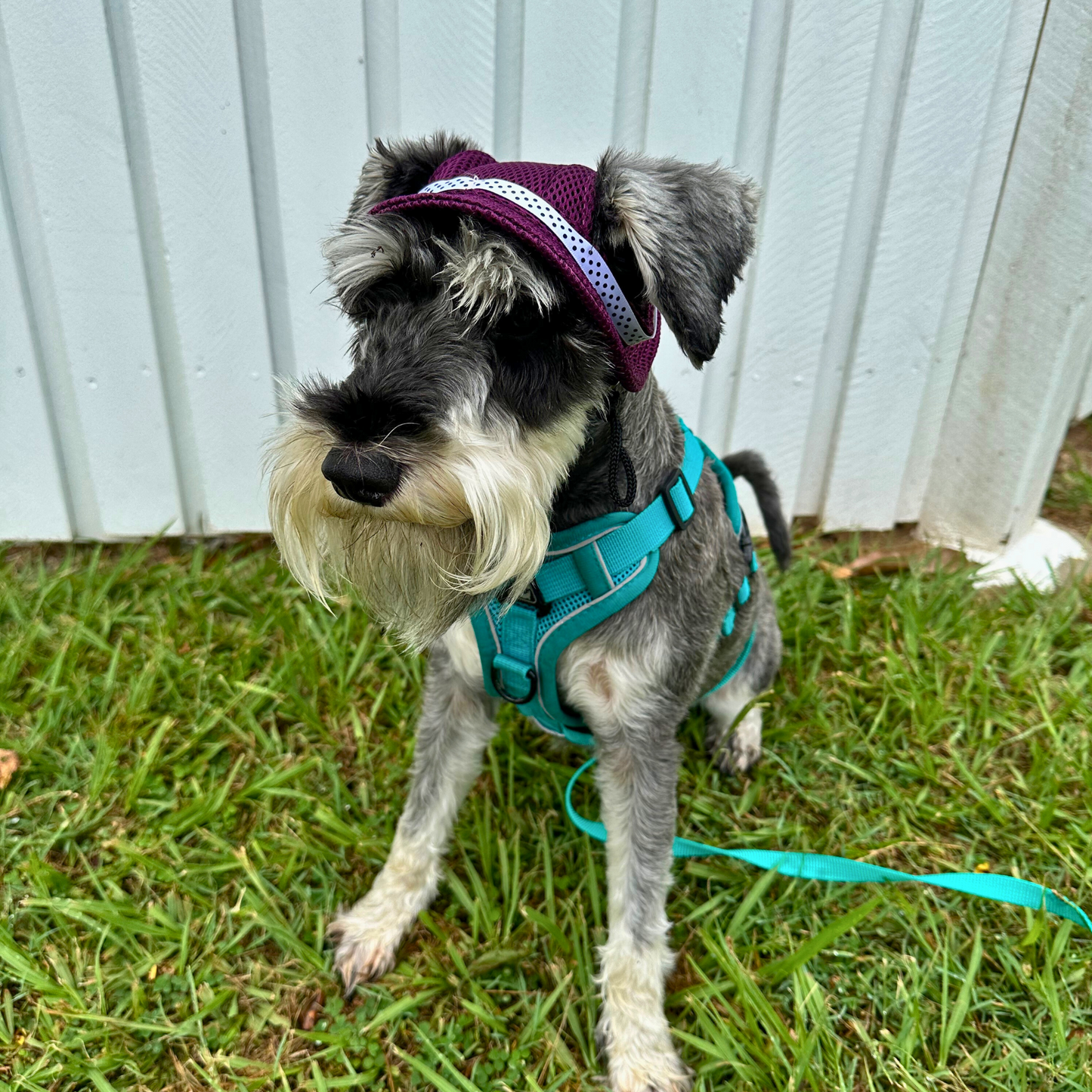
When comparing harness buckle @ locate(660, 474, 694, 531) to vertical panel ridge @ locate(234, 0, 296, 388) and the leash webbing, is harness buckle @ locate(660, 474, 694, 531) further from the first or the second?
vertical panel ridge @ locate(234, 0, 296, 388)

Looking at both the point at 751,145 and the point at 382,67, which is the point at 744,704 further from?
the point at 382,67

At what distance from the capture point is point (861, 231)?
3.30m

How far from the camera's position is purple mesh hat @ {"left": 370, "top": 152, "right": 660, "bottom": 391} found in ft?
4.95

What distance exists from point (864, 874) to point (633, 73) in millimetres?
2680

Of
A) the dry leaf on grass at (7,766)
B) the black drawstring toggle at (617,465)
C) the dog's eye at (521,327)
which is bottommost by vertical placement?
the dry leaf on grass at (7,766)

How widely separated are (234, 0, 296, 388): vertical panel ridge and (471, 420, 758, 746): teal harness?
5.46 ft

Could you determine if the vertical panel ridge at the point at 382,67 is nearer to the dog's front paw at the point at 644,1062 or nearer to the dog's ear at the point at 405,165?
the dog's ear at the point at 405,165

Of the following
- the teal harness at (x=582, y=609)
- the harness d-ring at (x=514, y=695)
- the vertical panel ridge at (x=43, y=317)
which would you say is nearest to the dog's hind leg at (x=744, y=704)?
the teal harness at (x=582, y=609)

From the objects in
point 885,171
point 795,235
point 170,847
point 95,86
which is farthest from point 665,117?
point 170,847

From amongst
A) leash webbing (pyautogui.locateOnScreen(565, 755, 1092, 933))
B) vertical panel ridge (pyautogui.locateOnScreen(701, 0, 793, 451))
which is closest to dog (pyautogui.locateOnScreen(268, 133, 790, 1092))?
leash webbing (pyautogui.locateOnScreen(565, 755, 1092, 933))

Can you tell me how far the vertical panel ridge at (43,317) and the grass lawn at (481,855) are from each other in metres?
0.29

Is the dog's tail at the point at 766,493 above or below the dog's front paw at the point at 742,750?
above

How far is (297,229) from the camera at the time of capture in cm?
313

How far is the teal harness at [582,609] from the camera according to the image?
6.28 ft
